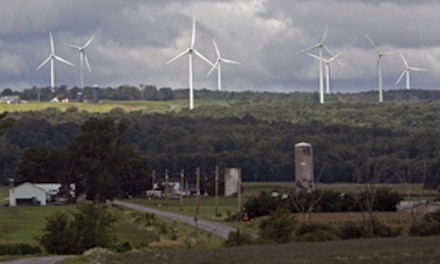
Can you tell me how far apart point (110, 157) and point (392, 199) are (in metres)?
50.2

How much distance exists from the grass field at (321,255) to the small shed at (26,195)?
86992 millimetres

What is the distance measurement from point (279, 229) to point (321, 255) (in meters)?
20.5

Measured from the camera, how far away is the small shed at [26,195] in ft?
451

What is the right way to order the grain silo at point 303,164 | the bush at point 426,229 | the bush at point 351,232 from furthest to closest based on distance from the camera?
the grain silo at point 303,164 < the bush at point 351,232 < the bush at point 426,229

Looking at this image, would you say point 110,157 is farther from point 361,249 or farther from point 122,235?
point 361,249

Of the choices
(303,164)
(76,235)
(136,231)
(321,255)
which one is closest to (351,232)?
(76,235)

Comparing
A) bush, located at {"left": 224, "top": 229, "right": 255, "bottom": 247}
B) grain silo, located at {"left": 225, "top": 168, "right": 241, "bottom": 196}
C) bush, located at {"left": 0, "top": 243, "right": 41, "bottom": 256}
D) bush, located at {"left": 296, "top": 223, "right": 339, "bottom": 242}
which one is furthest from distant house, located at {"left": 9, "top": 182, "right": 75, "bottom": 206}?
bush, located at {"left": 224, "top": 229, "right": 255, "bottom": 247}

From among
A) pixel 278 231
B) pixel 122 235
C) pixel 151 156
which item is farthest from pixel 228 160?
pixel 278 231

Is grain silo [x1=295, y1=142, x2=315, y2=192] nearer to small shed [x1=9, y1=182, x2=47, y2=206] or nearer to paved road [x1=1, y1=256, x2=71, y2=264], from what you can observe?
small shed [x1=9, y1=182, x2=47, y2=206]

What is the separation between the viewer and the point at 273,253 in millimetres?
48312

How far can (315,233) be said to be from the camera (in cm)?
6644

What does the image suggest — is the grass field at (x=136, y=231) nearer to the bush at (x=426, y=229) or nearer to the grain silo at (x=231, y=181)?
the bush at (x=426, y=229)

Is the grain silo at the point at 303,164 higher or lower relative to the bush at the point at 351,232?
higher

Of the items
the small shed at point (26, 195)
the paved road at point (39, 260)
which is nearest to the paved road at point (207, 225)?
the paved road at point (39, 260)
